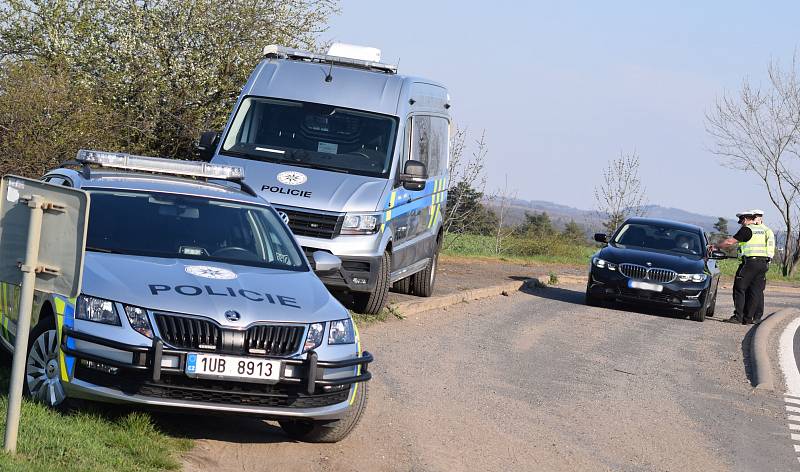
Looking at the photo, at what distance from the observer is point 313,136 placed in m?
13.7

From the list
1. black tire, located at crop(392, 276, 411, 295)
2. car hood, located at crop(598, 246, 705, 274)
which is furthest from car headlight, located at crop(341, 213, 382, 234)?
car hood, located at crop(598, 246, 705, 274)

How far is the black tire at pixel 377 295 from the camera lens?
519 inches

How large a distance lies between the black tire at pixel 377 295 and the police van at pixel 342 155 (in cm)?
1

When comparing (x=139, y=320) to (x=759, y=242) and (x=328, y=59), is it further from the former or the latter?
(x=759, y=242)

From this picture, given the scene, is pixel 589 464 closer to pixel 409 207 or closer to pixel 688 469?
pixel 688 469

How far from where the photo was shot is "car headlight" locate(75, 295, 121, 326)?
261 inches

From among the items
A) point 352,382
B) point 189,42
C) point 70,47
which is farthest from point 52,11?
point 352,382

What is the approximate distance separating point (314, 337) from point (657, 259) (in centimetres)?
1327

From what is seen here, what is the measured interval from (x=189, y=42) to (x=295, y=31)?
8.83 feet

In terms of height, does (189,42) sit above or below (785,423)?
above

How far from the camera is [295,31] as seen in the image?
25484mm

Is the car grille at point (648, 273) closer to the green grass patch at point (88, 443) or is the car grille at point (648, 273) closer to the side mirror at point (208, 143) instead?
the side mirror at point (208, 143)

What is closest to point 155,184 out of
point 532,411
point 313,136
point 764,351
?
point 532,411

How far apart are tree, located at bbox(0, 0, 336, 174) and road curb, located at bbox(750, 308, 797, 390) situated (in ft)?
34.6
